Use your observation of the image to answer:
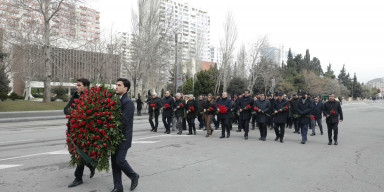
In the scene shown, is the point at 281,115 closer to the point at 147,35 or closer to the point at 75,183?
the point at 75,183

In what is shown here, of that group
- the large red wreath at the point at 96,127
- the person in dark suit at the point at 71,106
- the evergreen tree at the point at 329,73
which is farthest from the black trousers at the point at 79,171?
the evergreen tree at the point at 329,73

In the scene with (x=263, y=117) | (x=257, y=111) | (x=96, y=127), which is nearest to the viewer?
(x=96, y=127)

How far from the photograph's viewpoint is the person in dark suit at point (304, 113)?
33.5ft

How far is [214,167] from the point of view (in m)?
6.34

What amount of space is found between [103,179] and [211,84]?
140 ft

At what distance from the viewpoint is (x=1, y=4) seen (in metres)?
25.1

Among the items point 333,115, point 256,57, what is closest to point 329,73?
point 256,57

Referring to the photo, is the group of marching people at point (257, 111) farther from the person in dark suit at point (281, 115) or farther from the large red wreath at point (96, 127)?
the large red wreath at point (96, 127)

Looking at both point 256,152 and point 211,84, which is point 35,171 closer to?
point 256,152

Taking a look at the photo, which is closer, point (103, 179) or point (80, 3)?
point (103, 179)

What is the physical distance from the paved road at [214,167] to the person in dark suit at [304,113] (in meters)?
0.79

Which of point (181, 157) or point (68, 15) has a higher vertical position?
point (68, 15)

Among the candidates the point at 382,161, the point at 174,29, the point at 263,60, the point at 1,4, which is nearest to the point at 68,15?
the point at 1,4

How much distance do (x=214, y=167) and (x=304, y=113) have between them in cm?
554
